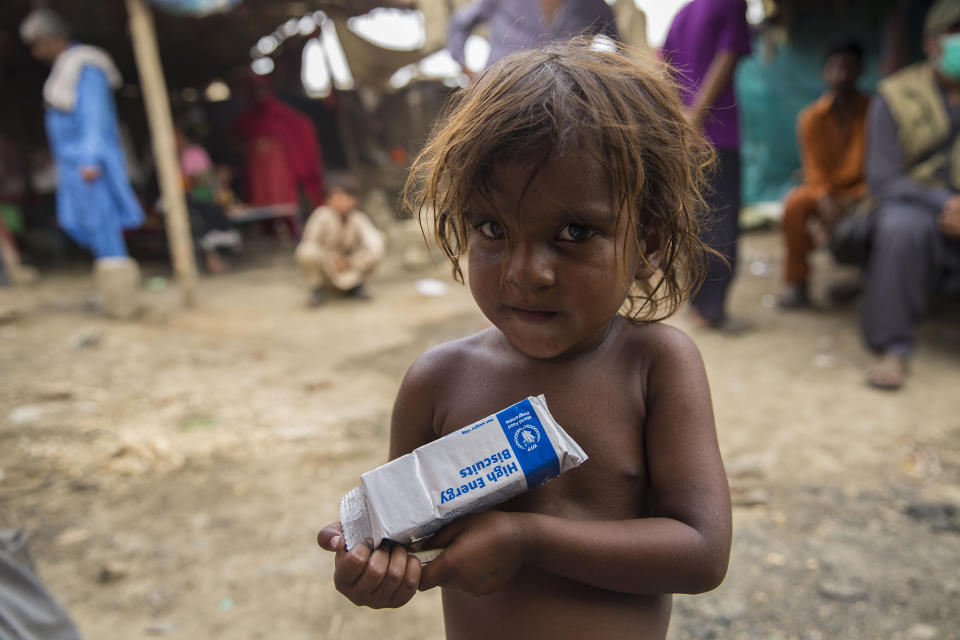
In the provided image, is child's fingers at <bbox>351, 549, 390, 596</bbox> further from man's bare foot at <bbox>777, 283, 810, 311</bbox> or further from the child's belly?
man's bare foot at <bbox>777, 283, 810, 311</bbox>

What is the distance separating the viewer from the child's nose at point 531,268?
80 cm

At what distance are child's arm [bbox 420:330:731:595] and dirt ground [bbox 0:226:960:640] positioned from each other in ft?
3.51

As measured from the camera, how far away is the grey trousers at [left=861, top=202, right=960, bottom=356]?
3.44m

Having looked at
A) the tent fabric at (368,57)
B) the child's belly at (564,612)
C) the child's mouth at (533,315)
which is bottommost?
the child's belly at (564,612)

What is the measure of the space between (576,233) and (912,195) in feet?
11.8

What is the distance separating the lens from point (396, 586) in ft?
2.48

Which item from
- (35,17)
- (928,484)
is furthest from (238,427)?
(35,17)

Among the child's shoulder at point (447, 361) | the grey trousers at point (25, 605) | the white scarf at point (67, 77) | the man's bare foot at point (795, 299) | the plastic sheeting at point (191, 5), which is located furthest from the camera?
the plastic sheeting at point (191, 5)

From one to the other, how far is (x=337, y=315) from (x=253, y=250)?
4.21 metres

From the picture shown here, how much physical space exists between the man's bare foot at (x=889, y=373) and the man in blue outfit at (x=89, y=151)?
208 inches

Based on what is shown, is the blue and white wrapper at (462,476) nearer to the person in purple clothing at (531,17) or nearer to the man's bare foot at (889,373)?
the person in purple clothing at (531,17)

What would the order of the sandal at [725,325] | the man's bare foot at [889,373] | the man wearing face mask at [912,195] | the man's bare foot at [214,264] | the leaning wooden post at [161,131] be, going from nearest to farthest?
the man's bare foot at [889,373] < the man wearing face mask at [912,195] < the sandal at [725,325] < the leaning wooden post at [161,131] < the man's bare foot at [214,264]

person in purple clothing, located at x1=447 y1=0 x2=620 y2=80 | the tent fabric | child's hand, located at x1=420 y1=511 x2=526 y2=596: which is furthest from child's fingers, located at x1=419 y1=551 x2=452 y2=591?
the tent fabric

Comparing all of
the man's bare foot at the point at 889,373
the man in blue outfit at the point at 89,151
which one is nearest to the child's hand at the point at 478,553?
the man's bare foot at the point at 889,373
